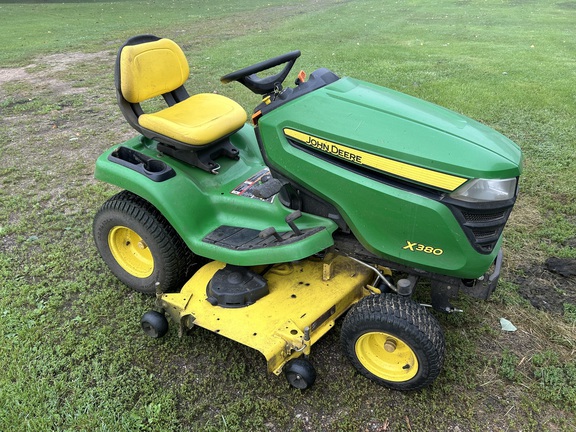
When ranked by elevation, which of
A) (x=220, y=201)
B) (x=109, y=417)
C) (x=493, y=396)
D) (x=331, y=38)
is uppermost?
(x=220, y=201)

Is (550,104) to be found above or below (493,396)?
below

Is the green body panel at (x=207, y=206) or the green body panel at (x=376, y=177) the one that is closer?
the green body panel at (x=376, y=177)

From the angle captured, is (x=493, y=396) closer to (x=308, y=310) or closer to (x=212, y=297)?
(x=308, y=310)

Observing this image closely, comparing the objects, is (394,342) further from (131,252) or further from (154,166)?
(131,252)

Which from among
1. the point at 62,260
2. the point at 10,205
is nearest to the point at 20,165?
the point at 10,205

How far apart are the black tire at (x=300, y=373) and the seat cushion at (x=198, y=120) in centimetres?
125

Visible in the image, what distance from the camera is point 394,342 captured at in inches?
87.2

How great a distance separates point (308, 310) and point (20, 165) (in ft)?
12.0

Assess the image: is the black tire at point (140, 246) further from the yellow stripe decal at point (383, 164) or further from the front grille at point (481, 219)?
the front grille at point (481, 219)

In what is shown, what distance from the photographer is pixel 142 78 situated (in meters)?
2.87

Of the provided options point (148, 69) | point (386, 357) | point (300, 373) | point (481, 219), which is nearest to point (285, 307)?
point (300, 373)

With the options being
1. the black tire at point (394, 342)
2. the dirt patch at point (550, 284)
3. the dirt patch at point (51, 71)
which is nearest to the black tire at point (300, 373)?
the black tire at point (394, 342)

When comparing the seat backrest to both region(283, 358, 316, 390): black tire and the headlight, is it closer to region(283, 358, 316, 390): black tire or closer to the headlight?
region(283, 358, 316, 390): black tire

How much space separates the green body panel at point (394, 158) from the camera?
6.47 ft
